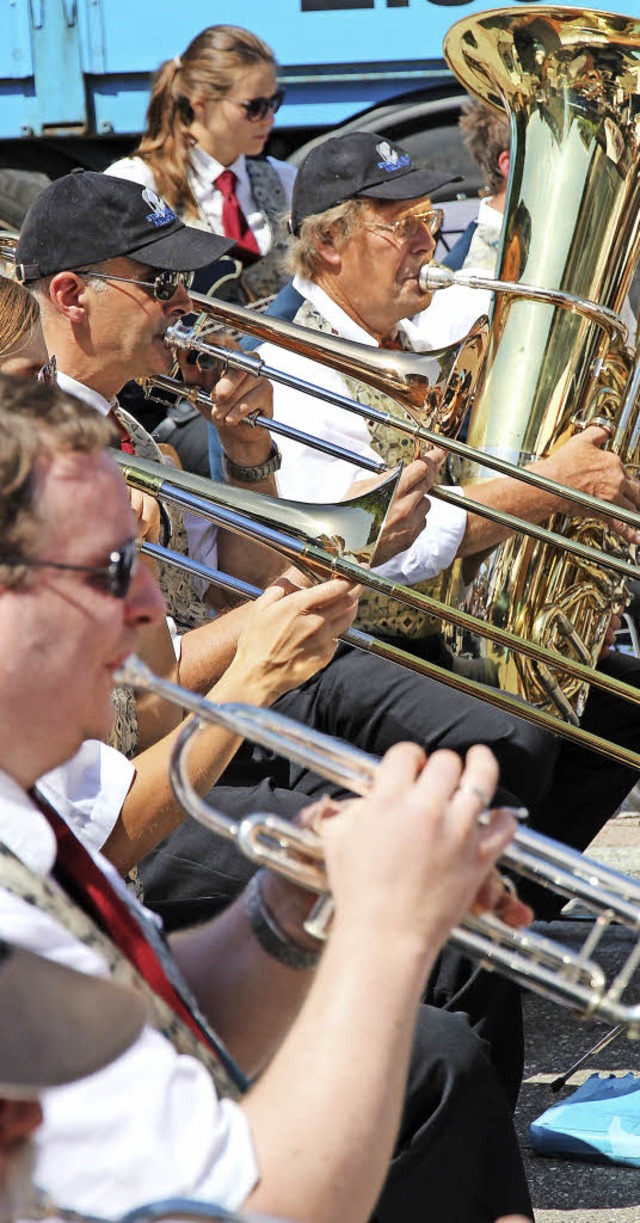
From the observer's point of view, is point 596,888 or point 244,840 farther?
point 596,888

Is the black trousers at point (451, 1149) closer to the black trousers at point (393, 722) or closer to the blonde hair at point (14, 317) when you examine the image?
the black trousers at point (393, 722)

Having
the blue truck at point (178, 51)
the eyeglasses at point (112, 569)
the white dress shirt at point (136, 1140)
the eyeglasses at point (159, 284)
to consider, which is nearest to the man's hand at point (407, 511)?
the eyeglasses at point (159, 284)

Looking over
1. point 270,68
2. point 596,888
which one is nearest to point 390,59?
point 270,68

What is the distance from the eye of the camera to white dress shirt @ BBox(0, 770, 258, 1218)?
3.78 ft

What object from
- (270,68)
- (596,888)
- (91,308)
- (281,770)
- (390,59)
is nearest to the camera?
(596,888)

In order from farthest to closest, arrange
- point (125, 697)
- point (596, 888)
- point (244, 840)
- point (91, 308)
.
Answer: point (91, 308) → point (125, 697) → point (596, 888) → point (244, 840)

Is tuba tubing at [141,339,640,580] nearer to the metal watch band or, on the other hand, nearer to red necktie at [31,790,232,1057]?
the metal watch band

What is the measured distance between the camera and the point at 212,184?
5.00m

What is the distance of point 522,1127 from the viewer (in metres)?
2.98

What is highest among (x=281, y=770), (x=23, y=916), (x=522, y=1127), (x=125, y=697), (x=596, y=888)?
(x=23, y=916)

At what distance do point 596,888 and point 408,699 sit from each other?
5.61ft

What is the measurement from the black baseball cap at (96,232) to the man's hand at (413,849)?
1.82 metres

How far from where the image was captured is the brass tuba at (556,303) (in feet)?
11.6

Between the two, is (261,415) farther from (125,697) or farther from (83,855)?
(83,855)
